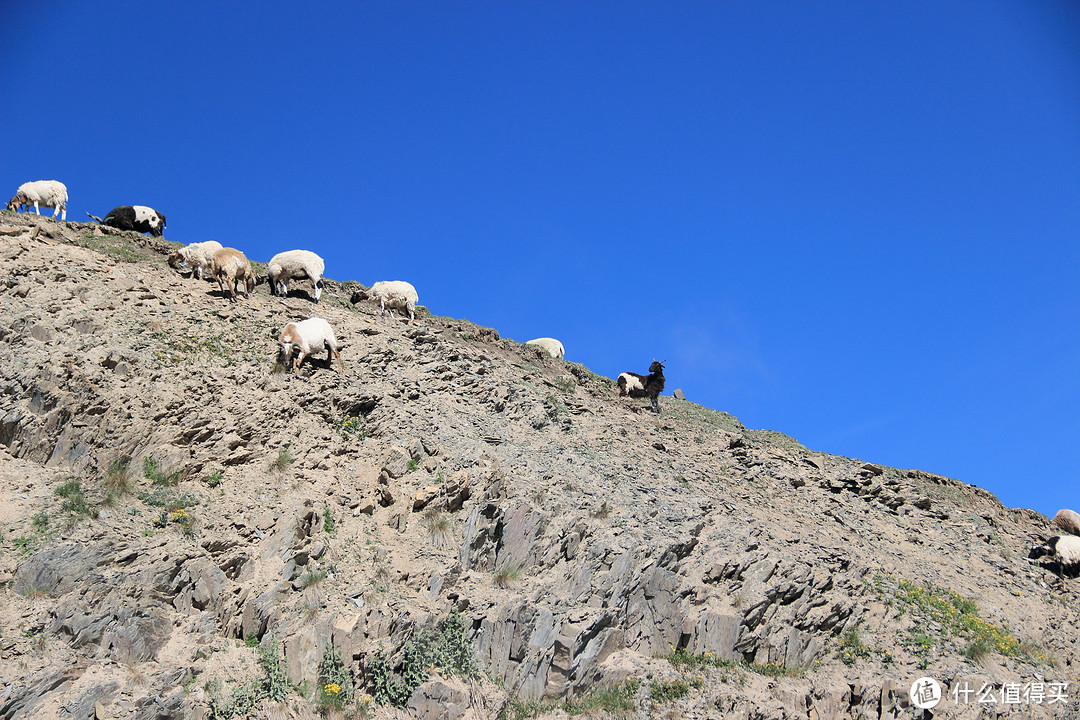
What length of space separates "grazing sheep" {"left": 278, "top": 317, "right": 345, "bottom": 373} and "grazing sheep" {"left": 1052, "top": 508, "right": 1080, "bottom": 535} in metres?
22.6

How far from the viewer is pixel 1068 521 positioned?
71.3ft

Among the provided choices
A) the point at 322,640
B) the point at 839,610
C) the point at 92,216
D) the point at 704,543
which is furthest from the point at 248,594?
the point at 92,216

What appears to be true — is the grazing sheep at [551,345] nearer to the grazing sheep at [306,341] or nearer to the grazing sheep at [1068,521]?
the grazing sheep at [306,341]

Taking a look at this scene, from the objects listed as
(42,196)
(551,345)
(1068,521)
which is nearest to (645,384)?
Result: (551,345)

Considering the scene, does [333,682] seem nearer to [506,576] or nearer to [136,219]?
[506,576]

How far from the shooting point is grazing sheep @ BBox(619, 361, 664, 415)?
2322 centimetres

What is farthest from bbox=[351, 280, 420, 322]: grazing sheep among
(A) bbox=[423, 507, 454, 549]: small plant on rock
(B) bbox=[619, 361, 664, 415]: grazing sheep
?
(A) bbox=[423, 507, 454, 549]: small plant on rock

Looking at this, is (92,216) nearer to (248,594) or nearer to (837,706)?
(248,594)

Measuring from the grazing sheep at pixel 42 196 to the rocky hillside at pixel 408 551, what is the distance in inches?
155

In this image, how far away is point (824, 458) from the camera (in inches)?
877

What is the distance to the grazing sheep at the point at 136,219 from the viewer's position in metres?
23.7

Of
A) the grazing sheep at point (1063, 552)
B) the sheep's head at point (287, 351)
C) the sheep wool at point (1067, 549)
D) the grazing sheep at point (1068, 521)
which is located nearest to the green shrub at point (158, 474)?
the sheep's head at point (287, 351)

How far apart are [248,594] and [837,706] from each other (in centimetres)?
1116

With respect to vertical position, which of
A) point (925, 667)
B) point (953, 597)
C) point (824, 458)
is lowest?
point (925, 667)
